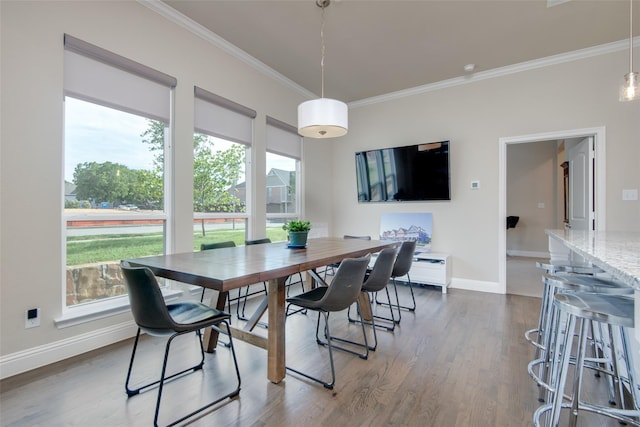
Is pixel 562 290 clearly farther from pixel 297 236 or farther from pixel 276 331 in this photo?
pixel 297 236

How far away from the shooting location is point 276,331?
1.97 metres

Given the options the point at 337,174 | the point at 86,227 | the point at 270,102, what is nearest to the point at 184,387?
the point at 86,227

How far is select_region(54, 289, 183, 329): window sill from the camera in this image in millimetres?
2274

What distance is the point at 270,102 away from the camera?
423 cm

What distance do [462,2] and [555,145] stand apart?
18.7 feet

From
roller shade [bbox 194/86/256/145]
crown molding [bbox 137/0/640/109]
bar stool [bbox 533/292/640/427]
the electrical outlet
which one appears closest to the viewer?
bar stool [bbox 533/292/640/427]

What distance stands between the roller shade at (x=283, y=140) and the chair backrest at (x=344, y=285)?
274 cm

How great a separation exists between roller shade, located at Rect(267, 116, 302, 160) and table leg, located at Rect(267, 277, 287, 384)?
2729mm

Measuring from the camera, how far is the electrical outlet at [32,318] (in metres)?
2.11

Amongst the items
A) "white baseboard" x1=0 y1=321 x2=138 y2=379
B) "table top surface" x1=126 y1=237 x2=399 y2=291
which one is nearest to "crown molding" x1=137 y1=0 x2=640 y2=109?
"table top surface" x1=126 y1=237 x2=399 y2=291

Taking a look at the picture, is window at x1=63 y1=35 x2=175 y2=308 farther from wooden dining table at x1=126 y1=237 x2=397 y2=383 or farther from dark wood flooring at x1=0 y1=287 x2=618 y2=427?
wooden dining table at x1=126 y1=237 x2=397 y2=383

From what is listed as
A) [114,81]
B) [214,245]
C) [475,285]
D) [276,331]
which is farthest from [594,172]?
[114,81]

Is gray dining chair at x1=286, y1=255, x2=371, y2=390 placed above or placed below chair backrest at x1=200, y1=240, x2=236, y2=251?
below

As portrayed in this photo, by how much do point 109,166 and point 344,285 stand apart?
7.38 feet
